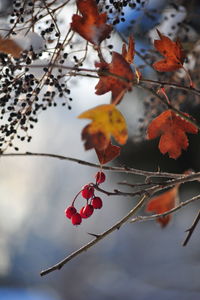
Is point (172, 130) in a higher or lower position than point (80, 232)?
lower

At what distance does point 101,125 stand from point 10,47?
201 millimetres

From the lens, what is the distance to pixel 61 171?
11.6ft

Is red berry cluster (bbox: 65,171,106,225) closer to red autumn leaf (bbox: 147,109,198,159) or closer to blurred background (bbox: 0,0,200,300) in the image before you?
red autumn leaf (bbox: 147,109,198,159)

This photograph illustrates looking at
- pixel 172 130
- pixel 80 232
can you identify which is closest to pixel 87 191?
pixel 172 130

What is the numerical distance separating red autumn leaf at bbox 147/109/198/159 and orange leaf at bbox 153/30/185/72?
6 centimetres

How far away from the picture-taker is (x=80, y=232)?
3334mm

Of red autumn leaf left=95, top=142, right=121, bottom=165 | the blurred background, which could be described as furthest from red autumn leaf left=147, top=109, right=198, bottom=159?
the blurred background

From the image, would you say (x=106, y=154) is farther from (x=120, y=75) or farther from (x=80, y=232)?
(x=80, y=232)

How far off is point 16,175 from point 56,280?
82 cm

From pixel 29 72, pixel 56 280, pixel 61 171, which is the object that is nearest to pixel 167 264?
pixel 56 280

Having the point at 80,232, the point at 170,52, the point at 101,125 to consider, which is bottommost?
the point at 101,125

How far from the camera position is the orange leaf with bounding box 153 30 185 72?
57 centimetres

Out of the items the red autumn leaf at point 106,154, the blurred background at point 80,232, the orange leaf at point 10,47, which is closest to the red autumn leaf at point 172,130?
the red autumn leaf at point 106,154

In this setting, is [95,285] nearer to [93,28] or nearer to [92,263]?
[92,263]
